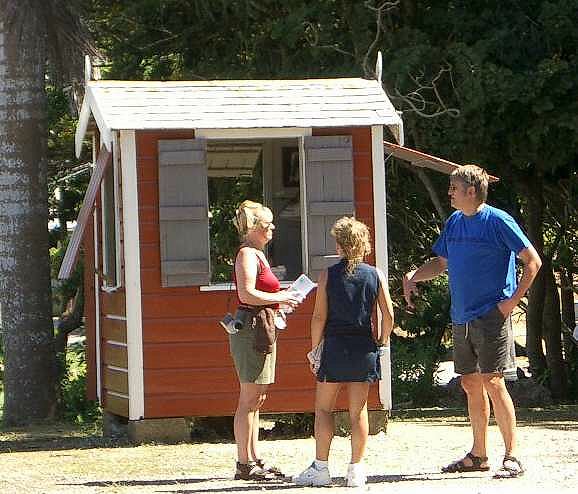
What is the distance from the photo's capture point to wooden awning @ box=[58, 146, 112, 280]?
31.5 ft

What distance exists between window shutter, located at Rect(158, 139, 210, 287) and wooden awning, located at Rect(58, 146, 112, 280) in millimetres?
623

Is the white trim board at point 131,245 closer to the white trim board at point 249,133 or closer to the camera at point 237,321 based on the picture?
the white trim board at point 249,133

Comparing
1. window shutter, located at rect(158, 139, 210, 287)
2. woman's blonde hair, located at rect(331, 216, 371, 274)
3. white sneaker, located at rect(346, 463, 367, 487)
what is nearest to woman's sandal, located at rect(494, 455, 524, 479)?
white sneaker, located at rect(346, 463, 367, 487)

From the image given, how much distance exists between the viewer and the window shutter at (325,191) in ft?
33.0

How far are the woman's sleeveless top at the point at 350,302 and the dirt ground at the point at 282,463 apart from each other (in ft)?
2.95

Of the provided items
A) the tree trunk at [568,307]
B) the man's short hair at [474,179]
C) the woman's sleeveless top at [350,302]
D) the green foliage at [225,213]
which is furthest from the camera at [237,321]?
the tree trunk at [568,307]

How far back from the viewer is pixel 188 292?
1004 cm

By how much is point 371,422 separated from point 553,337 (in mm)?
9325

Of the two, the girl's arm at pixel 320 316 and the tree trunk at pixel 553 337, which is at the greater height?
the girl's arm at pixel 320 316

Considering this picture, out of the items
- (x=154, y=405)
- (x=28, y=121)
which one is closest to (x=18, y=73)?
(x=28, y=121)

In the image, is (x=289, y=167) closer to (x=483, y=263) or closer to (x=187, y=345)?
(x=187, y=345)

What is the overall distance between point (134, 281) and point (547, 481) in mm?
3758

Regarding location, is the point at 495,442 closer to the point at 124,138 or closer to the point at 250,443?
the point at 250,443

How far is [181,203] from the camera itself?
32.5ft
